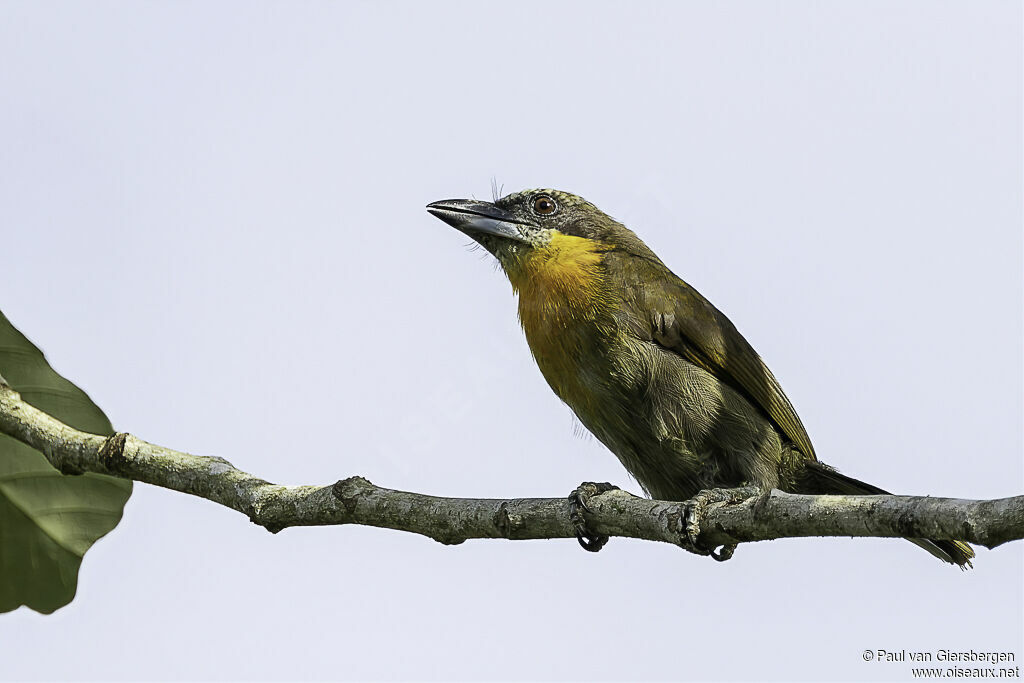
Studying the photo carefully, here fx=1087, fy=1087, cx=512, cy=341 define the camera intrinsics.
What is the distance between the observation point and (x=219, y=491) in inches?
133

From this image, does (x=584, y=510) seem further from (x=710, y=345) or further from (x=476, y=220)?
(x=476, y=220)

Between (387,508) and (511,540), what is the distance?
381 mm

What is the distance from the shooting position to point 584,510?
326cm

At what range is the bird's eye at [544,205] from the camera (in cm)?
495

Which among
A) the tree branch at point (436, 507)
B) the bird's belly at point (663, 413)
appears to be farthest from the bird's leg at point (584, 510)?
the bird's belly at point (663, 413)

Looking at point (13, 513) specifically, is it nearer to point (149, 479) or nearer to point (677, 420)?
point (149, 479)

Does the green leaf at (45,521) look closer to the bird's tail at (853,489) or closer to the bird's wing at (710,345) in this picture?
the bird's wing at (710,345)

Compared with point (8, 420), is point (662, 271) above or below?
above

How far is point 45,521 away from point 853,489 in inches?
120

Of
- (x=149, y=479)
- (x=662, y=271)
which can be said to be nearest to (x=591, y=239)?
(x=662, y=271)

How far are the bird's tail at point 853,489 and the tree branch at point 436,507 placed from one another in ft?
4.29

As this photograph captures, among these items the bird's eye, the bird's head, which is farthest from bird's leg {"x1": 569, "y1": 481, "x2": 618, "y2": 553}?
the bird's eye

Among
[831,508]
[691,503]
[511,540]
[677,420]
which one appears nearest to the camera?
[831,508]

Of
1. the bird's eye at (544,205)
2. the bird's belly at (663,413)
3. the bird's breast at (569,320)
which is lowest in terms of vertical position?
the bird's belly at (663,413)
